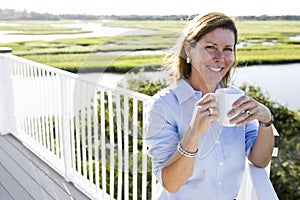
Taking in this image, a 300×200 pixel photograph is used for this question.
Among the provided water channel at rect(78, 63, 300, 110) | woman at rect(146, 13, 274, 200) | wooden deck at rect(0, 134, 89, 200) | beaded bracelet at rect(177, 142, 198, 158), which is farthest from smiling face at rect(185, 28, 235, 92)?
wooden deck at rect(0, 134, 89, 200)

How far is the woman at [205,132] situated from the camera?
1.15m

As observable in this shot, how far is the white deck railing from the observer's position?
1685mm

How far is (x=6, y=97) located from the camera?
4.37 m

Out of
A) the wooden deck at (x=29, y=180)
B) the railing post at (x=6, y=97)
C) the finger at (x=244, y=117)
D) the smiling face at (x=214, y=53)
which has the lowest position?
the wooden deck at (x=29, y=180)

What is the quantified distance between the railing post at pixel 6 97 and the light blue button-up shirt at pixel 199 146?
3.38m

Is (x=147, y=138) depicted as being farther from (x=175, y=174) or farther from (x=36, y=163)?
(x=36, y=163)

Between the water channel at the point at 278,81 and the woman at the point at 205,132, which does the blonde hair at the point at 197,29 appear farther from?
the water channel at the point at 278,81

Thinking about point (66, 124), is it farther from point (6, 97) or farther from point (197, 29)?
point (197, 29)

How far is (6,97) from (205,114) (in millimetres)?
3802

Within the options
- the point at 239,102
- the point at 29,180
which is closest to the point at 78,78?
the point at 239,102

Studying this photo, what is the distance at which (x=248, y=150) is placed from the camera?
134 centimetres

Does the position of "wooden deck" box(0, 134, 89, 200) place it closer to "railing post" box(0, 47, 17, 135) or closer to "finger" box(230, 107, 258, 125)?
"railing post" box(0, 47, 17, 135)

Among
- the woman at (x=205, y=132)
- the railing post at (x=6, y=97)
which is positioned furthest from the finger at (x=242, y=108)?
the railing post at (x=6, y=97)

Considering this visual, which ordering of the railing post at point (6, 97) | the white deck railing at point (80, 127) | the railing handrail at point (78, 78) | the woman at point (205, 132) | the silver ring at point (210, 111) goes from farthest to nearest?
the railing post at point (6, 97), the white deck railing at point (80, 127), the railing handrail at point (78, 78), the woman at point (205, 132), the silver ring at point (210, 111)
